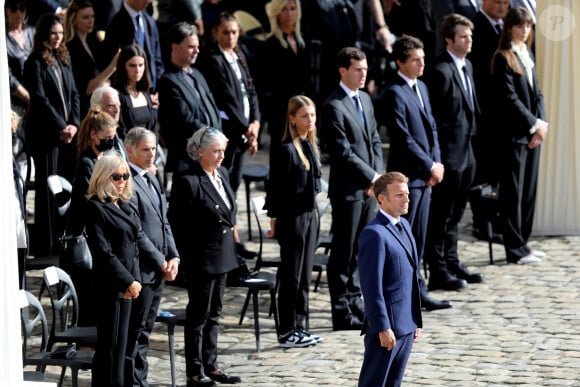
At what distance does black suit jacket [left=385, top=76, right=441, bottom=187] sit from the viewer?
1226 cm

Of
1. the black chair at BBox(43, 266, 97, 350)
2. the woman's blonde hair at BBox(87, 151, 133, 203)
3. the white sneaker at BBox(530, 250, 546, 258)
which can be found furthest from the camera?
the white sneaker at BBox(530, 250, 546, 258)

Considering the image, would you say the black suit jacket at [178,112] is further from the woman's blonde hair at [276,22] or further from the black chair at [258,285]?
the woman's blonde hair at [276,22]

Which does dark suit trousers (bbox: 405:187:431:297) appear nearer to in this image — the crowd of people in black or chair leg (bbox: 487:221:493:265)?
the crowd of people in black

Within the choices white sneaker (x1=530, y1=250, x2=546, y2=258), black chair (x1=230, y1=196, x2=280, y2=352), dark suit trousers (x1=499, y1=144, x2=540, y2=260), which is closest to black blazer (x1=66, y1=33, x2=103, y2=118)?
black chair (x1=230, y1=196, x2=280, y2=352)

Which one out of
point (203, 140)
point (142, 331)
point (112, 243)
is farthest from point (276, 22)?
point (112, 243)

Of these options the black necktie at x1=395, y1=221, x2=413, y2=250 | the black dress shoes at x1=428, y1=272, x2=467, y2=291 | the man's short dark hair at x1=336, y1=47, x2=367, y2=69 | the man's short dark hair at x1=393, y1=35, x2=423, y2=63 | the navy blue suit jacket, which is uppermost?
the man's short dark hair at x1=393, y1=35, x2=423, y2=63

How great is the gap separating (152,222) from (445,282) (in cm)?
404

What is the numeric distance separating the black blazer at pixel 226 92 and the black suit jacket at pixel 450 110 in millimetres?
1810

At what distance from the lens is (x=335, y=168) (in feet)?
39.0

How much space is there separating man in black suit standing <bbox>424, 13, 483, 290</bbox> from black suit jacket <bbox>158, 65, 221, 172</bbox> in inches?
87.5

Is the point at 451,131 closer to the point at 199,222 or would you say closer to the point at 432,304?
the point at 432,304

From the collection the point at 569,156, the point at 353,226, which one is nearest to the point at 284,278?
the point at 353,226

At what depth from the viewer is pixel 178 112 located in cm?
1248

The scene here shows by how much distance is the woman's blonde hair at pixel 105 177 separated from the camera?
31.0 feet
